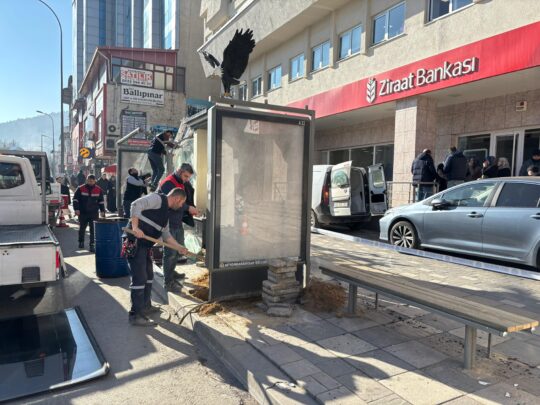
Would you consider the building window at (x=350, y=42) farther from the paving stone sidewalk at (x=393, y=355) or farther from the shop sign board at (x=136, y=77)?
the shop sign board at (x=136, y=77)

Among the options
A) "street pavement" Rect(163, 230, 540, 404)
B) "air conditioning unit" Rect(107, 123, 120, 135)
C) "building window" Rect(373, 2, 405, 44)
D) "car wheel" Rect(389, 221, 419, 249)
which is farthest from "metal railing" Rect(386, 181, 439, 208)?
"air conditioning unit" Rect(107, 123, 120, 135)

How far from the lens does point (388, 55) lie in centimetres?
1251

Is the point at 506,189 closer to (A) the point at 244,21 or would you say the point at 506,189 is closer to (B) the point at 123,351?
(B) the point at 123,351

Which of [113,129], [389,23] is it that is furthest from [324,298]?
[113,129]

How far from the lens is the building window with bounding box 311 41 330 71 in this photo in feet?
51.8

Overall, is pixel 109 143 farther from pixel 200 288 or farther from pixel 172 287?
pixel 200 288

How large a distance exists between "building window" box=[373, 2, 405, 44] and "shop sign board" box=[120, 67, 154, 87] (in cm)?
2508

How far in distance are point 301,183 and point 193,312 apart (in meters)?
2.11

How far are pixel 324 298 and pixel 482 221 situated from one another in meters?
3.66

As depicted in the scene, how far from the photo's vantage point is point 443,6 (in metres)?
11.0

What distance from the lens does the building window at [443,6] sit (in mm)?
10508

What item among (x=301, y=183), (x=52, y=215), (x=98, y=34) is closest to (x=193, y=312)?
(x=301, y=183)

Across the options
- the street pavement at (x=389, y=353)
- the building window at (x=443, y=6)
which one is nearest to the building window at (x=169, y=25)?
the building window at (x=443, y=6)

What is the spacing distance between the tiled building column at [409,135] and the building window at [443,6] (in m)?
2.30
